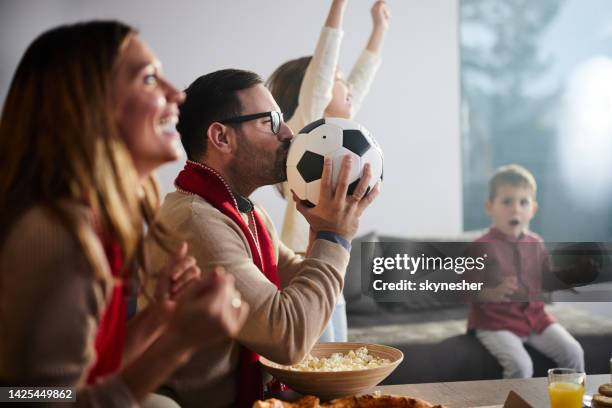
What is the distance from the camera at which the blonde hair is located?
29.1 inches

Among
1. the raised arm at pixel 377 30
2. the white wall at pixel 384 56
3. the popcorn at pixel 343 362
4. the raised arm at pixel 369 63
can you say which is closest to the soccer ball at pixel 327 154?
the popcorn at pixel 343 362

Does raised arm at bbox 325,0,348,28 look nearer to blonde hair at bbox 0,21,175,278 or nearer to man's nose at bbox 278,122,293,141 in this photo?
man's nose at bbox 278,122,293,141

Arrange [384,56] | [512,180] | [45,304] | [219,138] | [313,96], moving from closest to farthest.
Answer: [45,304]
[219,138]
[313,96]
[512,180]
[384,56]

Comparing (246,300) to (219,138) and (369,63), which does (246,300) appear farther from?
Result: (369,63)

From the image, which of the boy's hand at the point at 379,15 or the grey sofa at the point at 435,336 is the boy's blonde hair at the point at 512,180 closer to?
the grey sofa at the point at 435,336

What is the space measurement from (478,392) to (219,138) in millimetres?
815

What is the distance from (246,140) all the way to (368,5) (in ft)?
9.15

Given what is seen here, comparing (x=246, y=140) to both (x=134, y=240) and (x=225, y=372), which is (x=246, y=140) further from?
(x=134, y=240)

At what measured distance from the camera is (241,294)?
1.20 metres

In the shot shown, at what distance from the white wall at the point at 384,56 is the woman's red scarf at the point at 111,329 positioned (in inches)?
109

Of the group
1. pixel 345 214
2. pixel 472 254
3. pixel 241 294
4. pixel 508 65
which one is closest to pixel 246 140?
pixel 345 214

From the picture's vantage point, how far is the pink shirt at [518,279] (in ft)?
10.2

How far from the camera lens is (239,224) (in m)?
1.37

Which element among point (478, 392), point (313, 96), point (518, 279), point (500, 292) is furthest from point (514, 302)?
point (478, 392)
